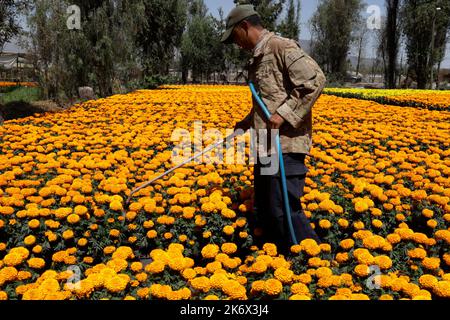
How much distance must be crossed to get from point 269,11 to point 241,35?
84.9 ft

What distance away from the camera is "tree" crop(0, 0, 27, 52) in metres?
8.92

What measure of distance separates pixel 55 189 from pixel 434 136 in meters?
5.04

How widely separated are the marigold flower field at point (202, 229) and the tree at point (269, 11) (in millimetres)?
23019

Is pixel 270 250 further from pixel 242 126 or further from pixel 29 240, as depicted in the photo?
pixel 29 240

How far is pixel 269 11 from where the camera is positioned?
1059 inches

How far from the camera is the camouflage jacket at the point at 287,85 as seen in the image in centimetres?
269

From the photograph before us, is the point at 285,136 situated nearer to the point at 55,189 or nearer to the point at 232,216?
the point at 232,216

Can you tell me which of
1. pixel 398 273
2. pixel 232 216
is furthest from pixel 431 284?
pixel 232 216

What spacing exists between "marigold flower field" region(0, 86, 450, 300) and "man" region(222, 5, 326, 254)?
0.26 m

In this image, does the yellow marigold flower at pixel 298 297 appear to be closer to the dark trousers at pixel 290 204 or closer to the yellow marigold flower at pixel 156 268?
the yellow marigold flower at pixel 156 268

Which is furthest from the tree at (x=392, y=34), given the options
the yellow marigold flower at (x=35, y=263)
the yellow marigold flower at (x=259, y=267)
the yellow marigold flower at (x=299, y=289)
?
the yellow marigold flower at (x=35, y=263)

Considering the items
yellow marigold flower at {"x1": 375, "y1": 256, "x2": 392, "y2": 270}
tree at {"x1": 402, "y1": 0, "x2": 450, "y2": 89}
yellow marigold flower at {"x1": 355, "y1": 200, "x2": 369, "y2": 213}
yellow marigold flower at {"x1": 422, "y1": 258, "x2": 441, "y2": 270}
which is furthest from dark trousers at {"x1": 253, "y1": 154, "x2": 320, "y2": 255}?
tree at {"x1": 402, "y1": 0, "x2": 450, "y2": 89}

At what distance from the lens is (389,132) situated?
6.06 metres

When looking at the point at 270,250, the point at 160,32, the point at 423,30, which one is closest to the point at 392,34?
A: the point at 423,30
